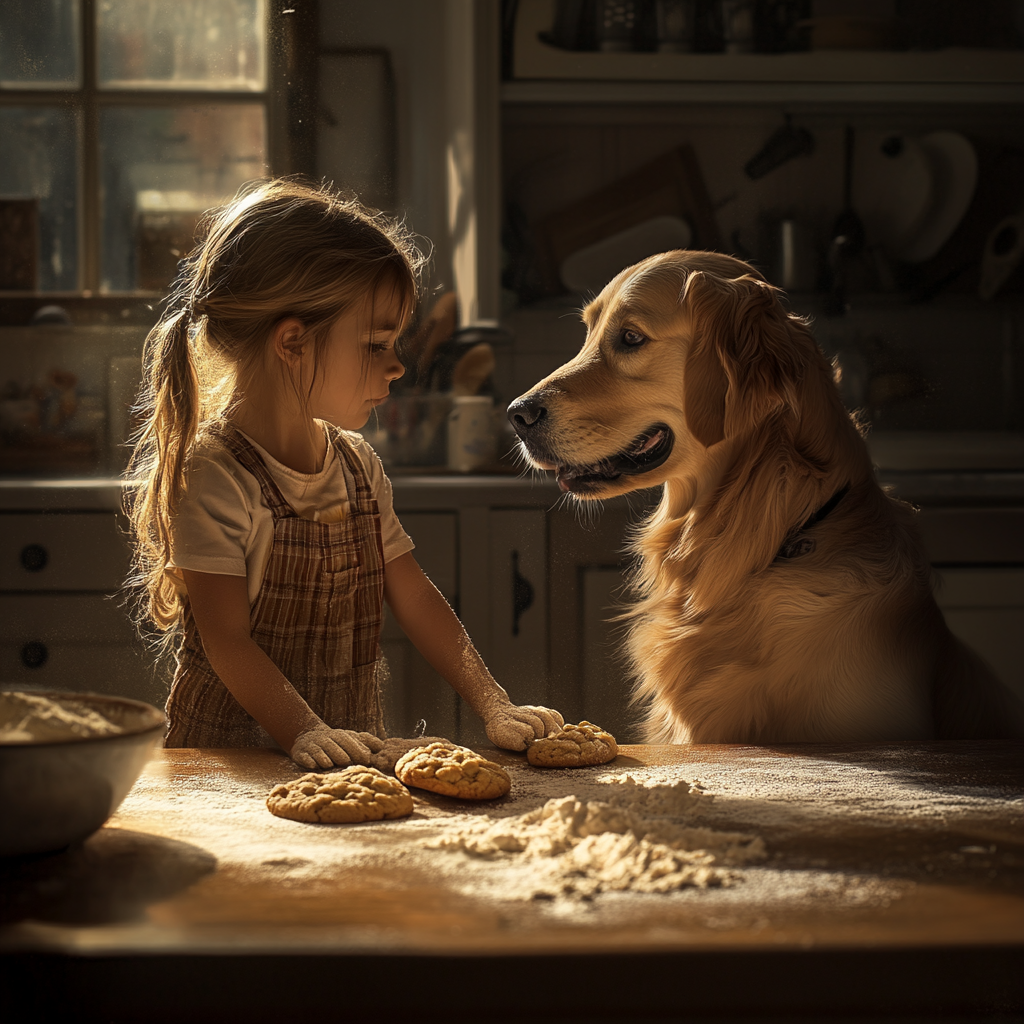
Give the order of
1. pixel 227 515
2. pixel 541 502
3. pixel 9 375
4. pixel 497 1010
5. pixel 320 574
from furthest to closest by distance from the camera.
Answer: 1. pixel 9 375
2. pixel 541 502
3. pixel 320 574
4. pixel 227 515
5. pixel 497 1010

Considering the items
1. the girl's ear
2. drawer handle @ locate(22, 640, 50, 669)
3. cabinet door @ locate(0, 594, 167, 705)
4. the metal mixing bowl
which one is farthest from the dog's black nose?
drawer handle @ locate(22, 640, 50, 669)

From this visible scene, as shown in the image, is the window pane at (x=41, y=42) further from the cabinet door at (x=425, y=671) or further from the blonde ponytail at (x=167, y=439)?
the blonde ponytail at (x=167, y=439)

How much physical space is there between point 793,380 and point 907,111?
191 centimetres

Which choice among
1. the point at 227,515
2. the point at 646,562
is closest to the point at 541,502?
the point at 646,562

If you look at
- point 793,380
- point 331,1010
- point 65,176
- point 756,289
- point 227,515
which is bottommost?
point 331,1010

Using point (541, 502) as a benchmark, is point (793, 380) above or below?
above

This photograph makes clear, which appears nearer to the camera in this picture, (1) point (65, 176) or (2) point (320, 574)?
(2) point (320, 574)

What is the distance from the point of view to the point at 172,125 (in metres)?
2.93

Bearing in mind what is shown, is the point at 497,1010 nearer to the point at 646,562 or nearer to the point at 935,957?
the point at 935,957

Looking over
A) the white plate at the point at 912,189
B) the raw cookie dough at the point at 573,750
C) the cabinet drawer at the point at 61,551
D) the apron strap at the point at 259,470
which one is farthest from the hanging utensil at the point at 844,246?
the raw cookie dough at the point at 573,750

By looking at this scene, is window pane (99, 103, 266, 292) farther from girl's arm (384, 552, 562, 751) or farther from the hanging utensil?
girl's arm (384, 552, 562, 751)

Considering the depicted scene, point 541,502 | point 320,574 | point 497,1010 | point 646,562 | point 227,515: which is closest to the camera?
point 497,1010

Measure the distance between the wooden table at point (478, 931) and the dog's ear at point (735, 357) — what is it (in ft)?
2.65

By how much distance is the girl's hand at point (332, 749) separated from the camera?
0.85 metres
